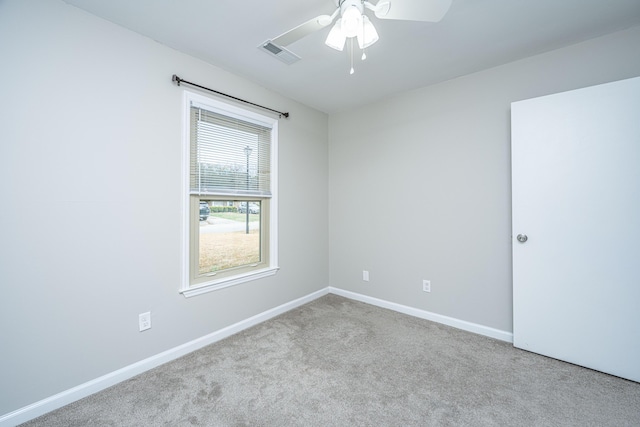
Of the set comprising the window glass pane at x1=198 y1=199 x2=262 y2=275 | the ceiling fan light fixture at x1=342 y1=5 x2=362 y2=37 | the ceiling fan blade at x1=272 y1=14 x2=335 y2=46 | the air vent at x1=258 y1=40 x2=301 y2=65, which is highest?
the air vent at x1=258 y1=40 x2=301 y2=65

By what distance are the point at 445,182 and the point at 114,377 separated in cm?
324

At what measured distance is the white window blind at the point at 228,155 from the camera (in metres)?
2.32

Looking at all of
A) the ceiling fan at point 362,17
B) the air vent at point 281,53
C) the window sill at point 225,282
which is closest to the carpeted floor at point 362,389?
the window sill at point 225,282

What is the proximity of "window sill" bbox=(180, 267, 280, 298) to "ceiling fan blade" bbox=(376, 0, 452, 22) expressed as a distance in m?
2.36

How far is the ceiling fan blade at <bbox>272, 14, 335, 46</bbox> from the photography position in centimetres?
134

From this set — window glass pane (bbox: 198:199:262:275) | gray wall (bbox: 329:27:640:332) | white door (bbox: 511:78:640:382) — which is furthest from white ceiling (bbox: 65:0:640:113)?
window glass pane (bbox: 198:199:262:275)

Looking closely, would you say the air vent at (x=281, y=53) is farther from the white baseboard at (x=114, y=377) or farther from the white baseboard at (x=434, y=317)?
the white baseboard at (x=434, y=317)

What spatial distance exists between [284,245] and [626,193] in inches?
115

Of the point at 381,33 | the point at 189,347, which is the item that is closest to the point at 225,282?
the point at 189,347

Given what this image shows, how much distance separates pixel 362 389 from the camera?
1771 millimetres

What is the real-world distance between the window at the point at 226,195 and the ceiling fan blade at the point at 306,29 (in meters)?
1.14

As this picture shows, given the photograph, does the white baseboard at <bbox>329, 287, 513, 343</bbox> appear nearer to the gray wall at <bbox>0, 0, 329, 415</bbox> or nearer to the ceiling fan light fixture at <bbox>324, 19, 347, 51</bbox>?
the gray wall at <bbox>0, 0, 329, 415</bbox>

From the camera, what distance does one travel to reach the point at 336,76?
2562mm

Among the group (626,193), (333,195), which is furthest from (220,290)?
(626,193)
